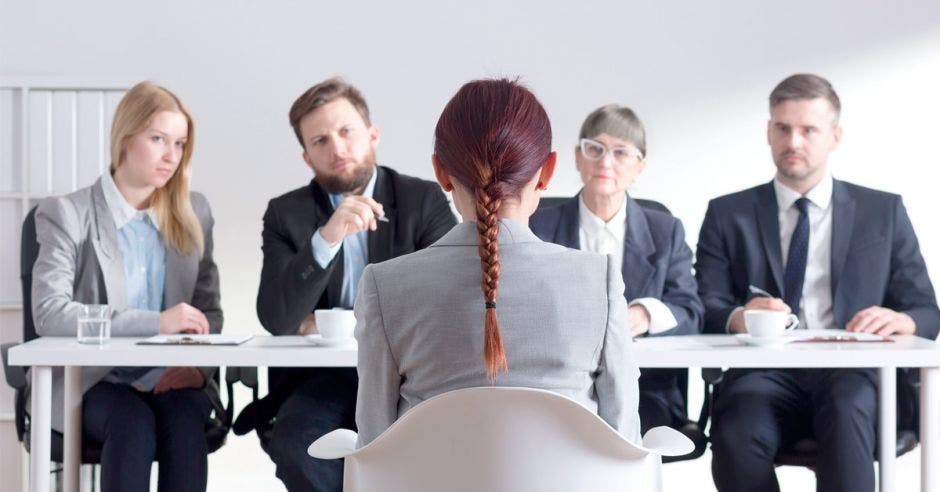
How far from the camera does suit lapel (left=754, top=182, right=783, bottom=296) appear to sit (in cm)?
330

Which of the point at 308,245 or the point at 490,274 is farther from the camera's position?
the point at 308,245

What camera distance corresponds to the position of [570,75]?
479cm

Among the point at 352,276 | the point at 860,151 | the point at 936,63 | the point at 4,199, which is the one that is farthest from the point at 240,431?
the point at 936,63

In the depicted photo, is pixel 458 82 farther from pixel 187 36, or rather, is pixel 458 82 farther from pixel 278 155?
pixel 187 36

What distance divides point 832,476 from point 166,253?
1.94 meters

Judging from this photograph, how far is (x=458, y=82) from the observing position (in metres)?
4.79

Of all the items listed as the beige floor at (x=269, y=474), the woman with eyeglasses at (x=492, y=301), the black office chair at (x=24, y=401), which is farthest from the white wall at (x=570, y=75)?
the woman with eyeglasses at (x=492, y=301)

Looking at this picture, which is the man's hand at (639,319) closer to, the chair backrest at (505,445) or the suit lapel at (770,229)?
the suit lapel at (770,229)

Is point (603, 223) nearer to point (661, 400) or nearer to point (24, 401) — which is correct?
point (661, 400)

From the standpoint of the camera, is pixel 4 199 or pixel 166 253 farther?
pixel 4 199

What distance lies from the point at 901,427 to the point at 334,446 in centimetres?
198

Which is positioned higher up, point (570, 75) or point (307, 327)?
point (570, 75)

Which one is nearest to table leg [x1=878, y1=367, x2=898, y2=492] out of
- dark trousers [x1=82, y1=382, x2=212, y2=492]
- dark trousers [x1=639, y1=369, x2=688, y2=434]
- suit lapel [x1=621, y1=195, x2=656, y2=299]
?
dark trousers [x1=639, y1=369, x2=688, y2=434]

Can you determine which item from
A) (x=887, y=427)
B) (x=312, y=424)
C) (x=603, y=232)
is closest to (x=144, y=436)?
(x=312, y=424)
